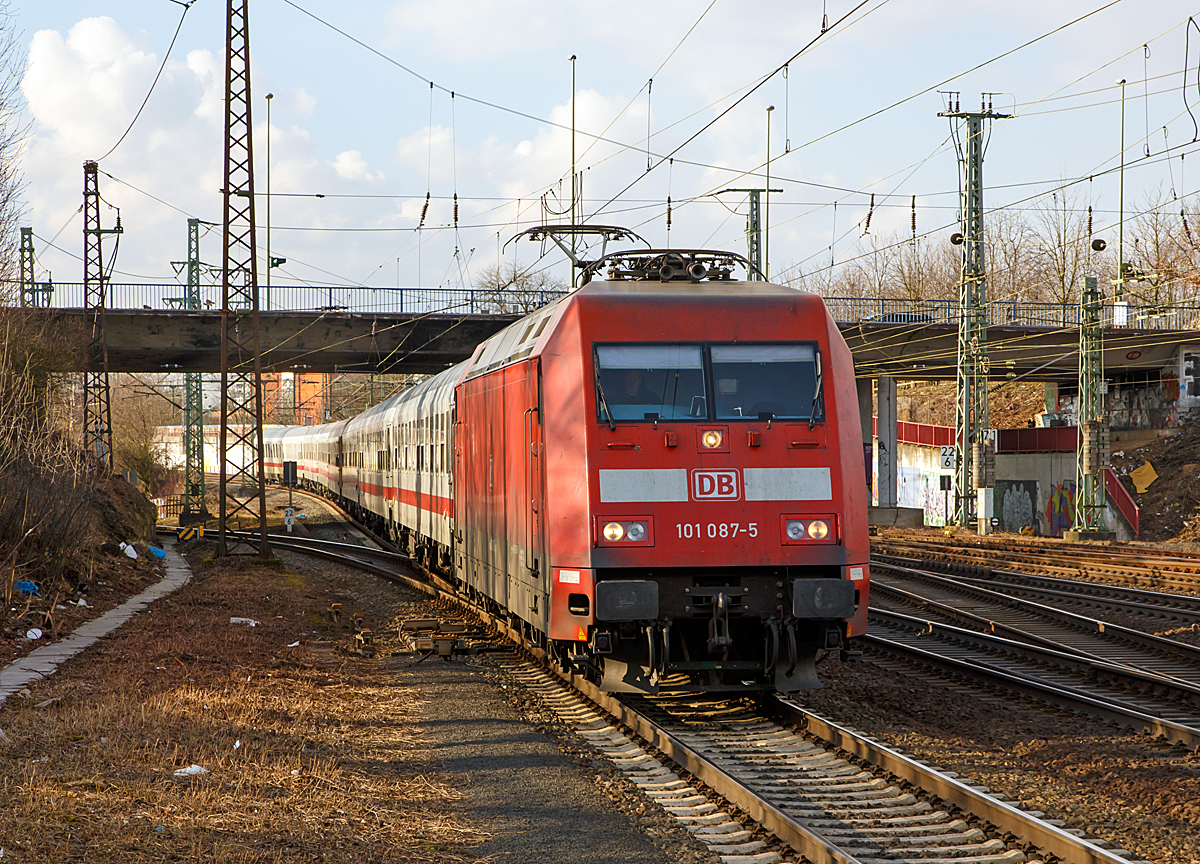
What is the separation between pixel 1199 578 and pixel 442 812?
18088 mm

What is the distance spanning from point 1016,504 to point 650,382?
128 ft

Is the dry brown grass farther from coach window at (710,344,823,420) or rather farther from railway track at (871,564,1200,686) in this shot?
railway track at (871,564,1200,686)

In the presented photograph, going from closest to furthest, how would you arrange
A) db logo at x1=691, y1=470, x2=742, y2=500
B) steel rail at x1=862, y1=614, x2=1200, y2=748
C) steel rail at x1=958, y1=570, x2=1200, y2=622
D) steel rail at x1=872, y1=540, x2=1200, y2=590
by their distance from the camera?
steel rail at x1=862, y1=614, x2=1200, y2=748 < db logo at x1=691, y1=470, x2=742, y2=500 < steel rail at x1=958, y1=570, x2=1200, y2=622 < steel rail at x1=872, y1=540, x2=1200, y2=590

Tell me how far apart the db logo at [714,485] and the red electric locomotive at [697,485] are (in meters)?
0.01

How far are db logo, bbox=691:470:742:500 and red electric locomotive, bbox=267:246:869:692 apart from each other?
0.04 ft

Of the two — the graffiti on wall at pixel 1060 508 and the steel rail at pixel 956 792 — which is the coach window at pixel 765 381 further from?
the graffiti on wall at pixel 1060 508

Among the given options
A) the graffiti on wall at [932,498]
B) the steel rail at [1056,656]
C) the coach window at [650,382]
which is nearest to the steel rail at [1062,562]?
the steel rail at [1056,656]

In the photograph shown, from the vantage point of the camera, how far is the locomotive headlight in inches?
356

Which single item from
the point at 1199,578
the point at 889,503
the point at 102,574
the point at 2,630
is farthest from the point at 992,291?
the point at 2,630

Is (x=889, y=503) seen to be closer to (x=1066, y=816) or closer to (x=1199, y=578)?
(x=1199, y=578)

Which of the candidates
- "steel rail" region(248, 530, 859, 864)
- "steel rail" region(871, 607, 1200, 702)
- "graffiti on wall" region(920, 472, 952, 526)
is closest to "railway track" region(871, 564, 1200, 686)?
"steel rail" region(871, 607, 1200, 702)

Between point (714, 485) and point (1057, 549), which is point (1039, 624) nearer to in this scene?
point (714, 485)

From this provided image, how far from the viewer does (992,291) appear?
70.8m

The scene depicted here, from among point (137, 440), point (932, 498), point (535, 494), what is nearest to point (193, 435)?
point (137, 440)
